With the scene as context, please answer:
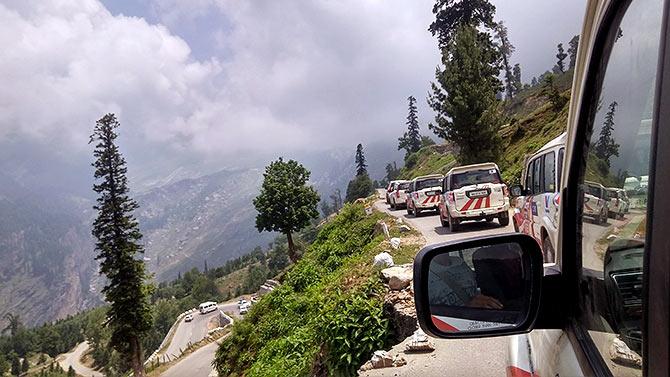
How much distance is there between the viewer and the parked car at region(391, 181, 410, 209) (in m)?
29.3

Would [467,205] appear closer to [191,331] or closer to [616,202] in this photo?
[616,202]

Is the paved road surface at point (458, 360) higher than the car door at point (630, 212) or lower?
lower

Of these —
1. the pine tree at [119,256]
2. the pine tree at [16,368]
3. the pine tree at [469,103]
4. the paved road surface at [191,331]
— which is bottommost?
the pine tree at [16,368]

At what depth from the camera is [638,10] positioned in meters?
1.08

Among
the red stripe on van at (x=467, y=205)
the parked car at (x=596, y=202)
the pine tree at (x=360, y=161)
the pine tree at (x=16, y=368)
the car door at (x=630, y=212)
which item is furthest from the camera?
the pine tree at (x=16, y=368)

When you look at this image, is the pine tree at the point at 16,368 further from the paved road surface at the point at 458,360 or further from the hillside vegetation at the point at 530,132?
the paved road surface at the point at 458,360

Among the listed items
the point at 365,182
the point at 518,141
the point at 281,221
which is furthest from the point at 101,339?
the point at 518,141

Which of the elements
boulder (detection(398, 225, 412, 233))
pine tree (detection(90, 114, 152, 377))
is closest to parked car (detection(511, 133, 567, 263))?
boulder (detection(398, 225, 412, 233))

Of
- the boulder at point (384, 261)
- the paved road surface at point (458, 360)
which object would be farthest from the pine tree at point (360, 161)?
the paved road surface at point (458, 360)

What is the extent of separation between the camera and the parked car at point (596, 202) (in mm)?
1329

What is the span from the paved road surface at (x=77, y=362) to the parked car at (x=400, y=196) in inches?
3584

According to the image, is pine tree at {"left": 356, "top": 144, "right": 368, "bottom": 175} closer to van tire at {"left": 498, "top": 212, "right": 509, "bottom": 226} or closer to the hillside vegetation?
the hillside vegetation

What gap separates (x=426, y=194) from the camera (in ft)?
70.3

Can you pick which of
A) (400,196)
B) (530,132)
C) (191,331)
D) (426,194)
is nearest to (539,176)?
(426,194)
